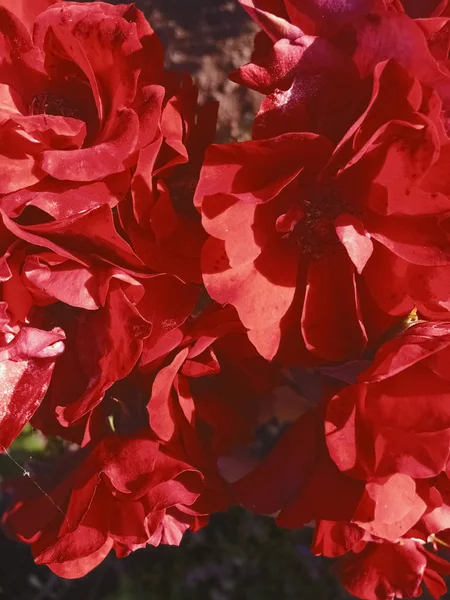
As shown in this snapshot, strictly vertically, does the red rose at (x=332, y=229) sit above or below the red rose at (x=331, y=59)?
below

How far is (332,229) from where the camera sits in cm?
46

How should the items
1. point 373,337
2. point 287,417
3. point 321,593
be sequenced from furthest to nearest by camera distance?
point 321,593 → point 287,417 → point 373,337

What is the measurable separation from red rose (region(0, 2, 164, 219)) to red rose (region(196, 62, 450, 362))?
6cm

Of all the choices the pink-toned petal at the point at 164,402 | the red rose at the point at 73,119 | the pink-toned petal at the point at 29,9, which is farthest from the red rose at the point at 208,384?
the pink-toned petal at the point at 29,9

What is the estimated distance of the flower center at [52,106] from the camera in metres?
0.46

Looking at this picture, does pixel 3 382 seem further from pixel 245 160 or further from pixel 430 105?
pixel 430 105

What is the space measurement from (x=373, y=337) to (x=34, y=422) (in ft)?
0.87

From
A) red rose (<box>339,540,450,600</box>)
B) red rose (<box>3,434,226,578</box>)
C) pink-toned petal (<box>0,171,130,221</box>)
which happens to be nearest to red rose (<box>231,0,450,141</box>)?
pink-toned petal (<box>0,171,130,221</box>)

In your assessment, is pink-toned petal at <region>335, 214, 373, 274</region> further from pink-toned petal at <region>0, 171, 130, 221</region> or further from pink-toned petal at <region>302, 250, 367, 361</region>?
pink-toned petal at <region>0, 171, 130, 221</region>

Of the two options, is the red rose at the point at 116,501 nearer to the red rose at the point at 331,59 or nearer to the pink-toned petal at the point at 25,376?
the pink-toned petal at the point at 25,376

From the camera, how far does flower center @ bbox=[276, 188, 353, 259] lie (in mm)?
455

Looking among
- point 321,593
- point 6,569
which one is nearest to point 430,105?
point 321,593

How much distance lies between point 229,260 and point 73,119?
13 cm

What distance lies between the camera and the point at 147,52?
0.43 metres
